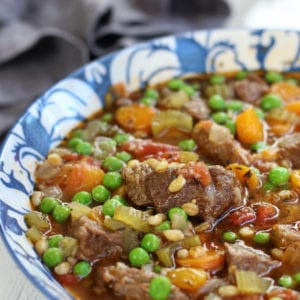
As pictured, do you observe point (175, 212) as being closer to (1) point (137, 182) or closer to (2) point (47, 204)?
(1) point (137, 182)

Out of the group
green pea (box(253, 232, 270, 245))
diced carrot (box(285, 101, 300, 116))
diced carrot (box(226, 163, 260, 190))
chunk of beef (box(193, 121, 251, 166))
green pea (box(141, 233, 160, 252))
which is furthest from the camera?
diced carrot (box(285, 101, 300, 116))

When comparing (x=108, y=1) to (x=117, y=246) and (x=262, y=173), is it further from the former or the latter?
(x=117, y=246)

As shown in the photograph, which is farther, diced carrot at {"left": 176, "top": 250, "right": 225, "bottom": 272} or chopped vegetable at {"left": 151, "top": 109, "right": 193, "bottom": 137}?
chopped vegetable at {"left": 151, "top": 109, "right": 193, "bottom": 137}

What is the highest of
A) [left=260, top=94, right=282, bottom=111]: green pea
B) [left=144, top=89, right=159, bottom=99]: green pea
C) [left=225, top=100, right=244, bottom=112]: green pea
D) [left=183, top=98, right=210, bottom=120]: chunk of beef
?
[left=260, top=94, right=282, bottom=111]: green pea

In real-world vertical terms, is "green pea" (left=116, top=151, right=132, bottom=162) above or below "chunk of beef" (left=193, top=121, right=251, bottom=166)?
below

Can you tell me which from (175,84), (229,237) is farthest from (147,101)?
(229,237)

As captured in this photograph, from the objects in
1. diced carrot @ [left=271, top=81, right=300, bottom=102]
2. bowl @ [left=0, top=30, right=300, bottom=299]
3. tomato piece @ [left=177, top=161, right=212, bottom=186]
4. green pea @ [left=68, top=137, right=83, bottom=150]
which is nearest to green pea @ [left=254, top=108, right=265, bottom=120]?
diced carrot @ [left=271, top=81, right=300, bottom=102]

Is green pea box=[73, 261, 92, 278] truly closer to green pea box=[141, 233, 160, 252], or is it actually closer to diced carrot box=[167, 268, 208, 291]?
green pea box=[141, 233, 160, 252]
